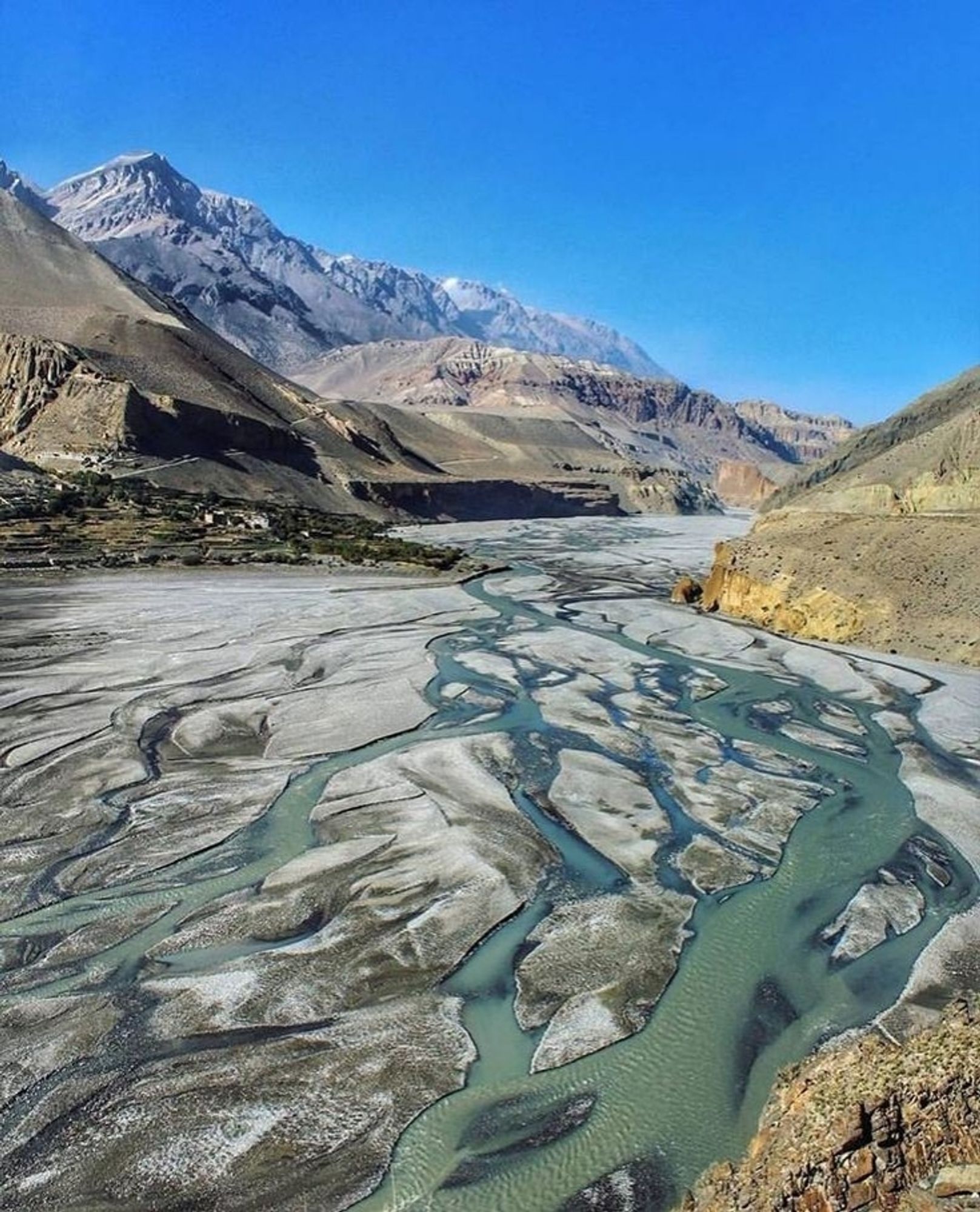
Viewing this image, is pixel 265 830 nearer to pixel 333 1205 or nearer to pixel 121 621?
pixel 333 1205

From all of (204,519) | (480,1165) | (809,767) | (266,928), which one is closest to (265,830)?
(266,928)

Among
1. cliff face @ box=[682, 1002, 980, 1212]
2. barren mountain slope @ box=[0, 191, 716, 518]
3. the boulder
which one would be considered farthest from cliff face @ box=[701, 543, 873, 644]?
barren mountain slope @ box=[0, 191, 716, 518]

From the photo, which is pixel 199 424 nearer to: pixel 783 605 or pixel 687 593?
pixel 687 593

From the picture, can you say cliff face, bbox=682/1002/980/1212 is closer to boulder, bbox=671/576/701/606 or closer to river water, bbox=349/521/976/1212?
river water, bbox=349/521/976/1212

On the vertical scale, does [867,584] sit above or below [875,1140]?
above

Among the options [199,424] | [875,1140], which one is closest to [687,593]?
[875,1140]

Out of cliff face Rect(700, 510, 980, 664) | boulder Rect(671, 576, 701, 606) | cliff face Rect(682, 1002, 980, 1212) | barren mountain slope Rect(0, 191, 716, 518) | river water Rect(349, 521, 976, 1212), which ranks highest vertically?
barren mountain slope Rect(0, 191, 716, 518)
